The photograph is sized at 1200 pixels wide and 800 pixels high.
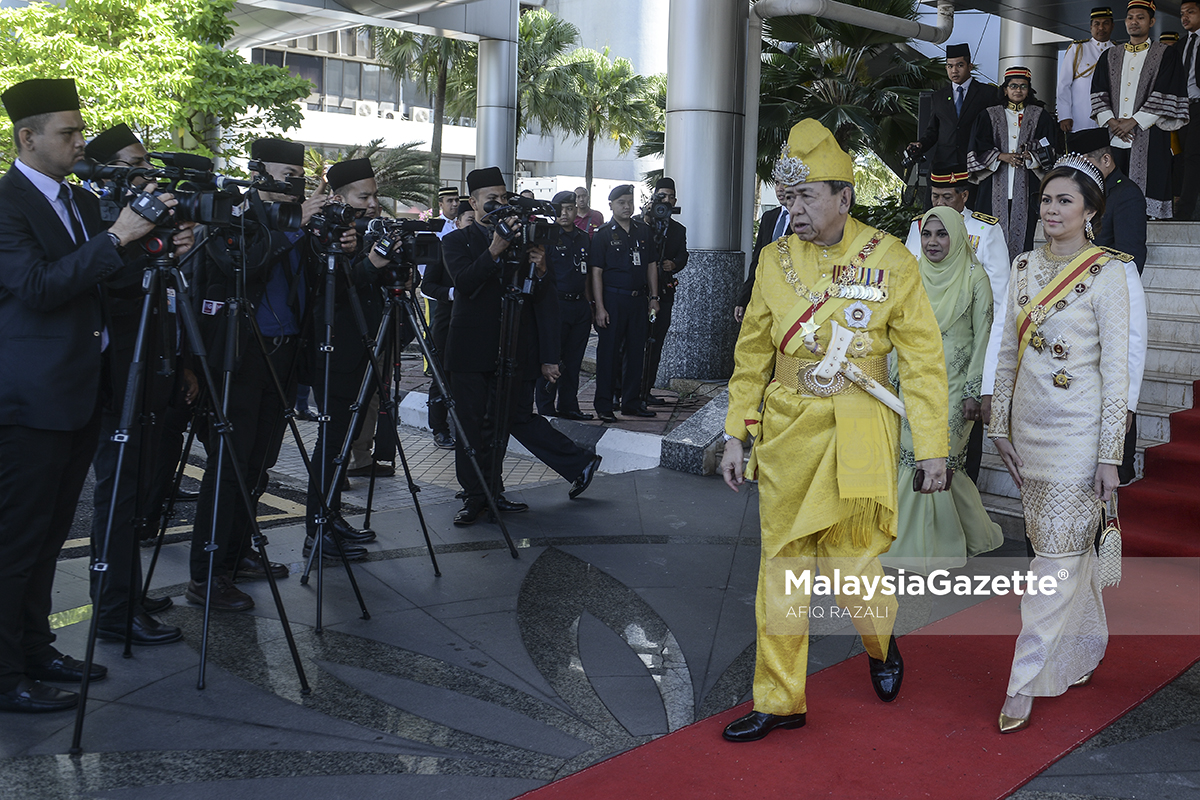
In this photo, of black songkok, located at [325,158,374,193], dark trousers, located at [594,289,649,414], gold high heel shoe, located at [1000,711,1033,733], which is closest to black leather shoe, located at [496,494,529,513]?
black songkok, located at [325,158,374,193]

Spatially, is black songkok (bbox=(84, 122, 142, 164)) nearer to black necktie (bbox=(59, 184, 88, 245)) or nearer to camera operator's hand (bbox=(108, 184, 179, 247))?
black necktie (bbox=(59, 184, 88, 245))

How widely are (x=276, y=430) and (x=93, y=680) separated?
57.2 inches

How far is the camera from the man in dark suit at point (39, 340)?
11.9 feet

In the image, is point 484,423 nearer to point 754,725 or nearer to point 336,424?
point 336,424

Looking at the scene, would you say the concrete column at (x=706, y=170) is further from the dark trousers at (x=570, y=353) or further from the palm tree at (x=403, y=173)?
the palm tree at (x=403, y=173)

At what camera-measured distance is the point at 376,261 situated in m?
5.29

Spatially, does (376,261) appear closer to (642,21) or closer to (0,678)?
(0,678)

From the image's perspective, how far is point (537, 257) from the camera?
6168 mm

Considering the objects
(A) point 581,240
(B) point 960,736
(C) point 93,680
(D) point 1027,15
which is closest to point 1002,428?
(B) point 960,736

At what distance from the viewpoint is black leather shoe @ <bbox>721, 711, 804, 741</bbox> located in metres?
3.58

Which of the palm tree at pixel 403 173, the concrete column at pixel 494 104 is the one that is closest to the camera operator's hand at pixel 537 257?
the concrete column at pixel 494 104

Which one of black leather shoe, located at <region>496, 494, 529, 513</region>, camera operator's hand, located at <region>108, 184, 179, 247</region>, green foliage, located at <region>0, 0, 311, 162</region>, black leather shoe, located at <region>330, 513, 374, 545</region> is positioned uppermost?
green foliage, located at <region>0, 0, 311, 162</region>

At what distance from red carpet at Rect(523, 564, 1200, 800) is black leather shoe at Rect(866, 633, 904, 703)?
49mm

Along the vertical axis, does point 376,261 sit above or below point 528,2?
below
